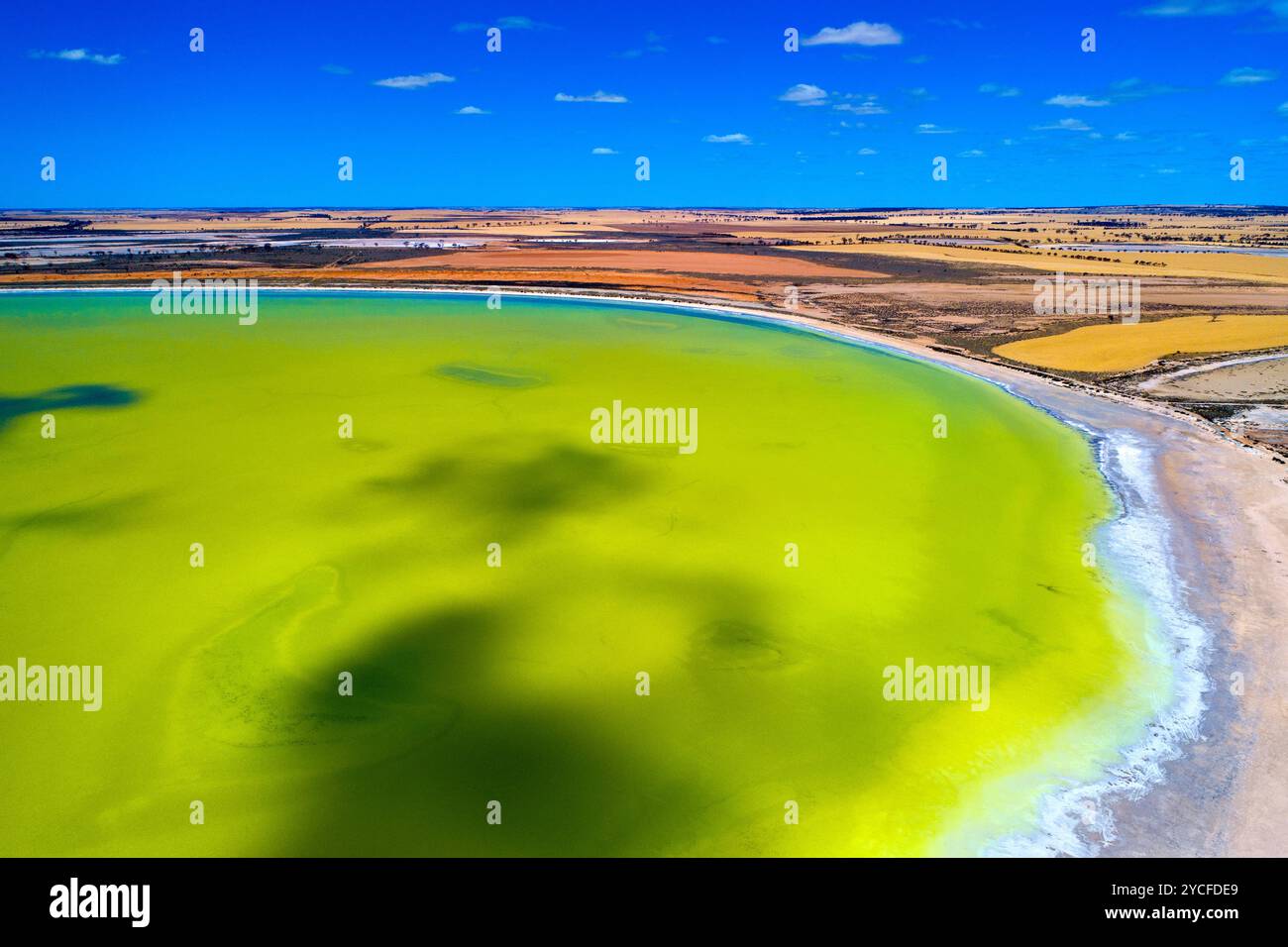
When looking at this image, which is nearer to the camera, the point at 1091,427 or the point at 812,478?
the point at 812,478

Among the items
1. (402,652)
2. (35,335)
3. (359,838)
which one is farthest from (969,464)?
(35,335)

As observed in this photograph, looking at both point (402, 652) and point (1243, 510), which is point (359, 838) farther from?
→ point (1243, 510)
